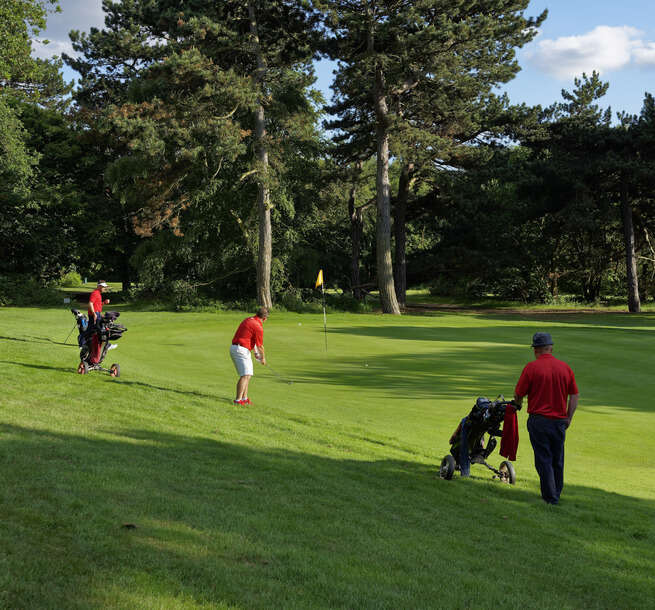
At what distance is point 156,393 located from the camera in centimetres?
1229

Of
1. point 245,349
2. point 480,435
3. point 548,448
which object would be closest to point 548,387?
point 548,448

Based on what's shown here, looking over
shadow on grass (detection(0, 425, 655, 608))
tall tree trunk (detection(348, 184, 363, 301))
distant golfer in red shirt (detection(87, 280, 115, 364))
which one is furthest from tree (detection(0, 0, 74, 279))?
shadow on grass (detection(0, 425, 655, 608))

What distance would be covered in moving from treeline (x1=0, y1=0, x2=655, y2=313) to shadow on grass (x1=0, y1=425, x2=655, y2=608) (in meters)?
32.1

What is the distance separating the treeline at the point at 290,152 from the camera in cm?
3806

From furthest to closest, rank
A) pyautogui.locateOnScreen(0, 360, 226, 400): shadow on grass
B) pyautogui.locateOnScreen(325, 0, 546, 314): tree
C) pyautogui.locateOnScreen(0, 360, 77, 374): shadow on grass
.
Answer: pyautogui.locateOnScreen(325, 0, 546, 314): tree
pyautogui.locateOnScreen(0, 360, 77, 374): shadow on grass
pyautogui.locateOnScreen(0, 360, 226, 400): shadow on grass

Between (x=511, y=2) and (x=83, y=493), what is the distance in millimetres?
42502

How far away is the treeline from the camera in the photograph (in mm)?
38062

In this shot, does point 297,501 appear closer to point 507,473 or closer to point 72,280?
point 507,473

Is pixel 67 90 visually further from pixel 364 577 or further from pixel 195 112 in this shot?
pixel 364 577

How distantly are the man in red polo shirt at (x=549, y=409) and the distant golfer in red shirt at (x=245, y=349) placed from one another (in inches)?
231

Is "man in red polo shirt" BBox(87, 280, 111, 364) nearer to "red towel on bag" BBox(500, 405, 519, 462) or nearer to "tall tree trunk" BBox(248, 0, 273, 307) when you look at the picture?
"red towel on bag" BBox(500, 405, 519, 462)

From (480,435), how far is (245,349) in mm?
5590

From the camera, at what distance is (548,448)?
7.63m

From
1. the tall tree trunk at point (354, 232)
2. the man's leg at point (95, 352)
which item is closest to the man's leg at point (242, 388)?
the man's leg at point (95, 352)
